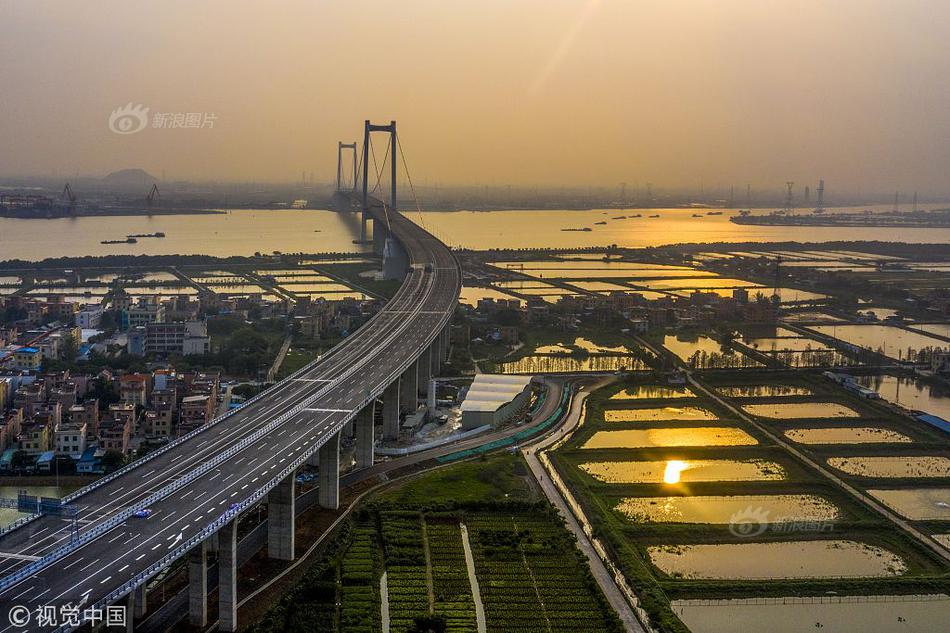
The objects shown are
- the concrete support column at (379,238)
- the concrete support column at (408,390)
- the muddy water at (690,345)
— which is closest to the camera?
the concrete support column at (408,390)

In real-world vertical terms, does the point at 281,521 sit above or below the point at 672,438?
above

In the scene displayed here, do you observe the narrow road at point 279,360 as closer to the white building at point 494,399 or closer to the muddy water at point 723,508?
A: the white building at point 494,399

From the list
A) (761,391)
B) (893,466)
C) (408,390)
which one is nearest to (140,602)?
(408,390)

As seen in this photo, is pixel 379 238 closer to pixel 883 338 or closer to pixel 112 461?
pixel 883 338

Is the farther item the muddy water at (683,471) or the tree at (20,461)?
the muddy water at (683,471)

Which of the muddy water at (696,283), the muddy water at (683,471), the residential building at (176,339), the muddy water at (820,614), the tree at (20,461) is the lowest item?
the muddy water at (820,614)

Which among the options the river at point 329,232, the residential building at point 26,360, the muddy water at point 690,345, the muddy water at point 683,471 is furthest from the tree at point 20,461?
the river at point 329,232
